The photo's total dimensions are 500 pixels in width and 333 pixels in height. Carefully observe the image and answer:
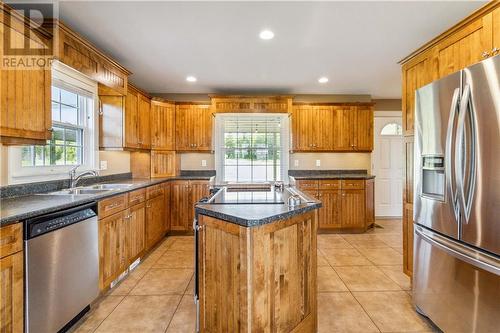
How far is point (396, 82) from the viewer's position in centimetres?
441

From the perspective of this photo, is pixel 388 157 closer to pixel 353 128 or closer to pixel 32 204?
pixel 353 128

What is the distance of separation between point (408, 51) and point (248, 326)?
3.43m

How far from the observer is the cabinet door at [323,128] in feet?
16.1

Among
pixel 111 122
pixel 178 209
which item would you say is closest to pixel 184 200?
pixel 178 209

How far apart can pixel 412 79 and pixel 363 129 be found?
2.37 m

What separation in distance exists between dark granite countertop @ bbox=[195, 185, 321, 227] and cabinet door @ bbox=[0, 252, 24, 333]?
1.08 meters

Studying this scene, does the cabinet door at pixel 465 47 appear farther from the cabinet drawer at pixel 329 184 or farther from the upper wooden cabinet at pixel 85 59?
the upper wooden cabinet at pixel 85 59

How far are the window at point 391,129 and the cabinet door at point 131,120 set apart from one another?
4.85m

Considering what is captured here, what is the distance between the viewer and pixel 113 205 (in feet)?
8.39

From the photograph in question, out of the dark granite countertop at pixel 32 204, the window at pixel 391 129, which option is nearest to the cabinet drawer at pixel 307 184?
the window at pixel 391 129

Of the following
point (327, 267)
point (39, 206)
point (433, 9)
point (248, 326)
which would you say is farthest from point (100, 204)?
point (433, 9)

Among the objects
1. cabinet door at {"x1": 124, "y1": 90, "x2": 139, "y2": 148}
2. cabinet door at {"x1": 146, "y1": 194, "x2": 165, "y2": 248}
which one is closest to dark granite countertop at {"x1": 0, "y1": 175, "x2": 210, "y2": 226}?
cabinet door at {"x1": 146, "y1": 194, "x2": 165, "y2": 248}

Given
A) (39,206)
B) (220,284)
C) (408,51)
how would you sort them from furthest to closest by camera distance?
(408,51) → (39,206) → (220,284)

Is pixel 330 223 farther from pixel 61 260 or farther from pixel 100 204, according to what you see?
pixel 61 260
